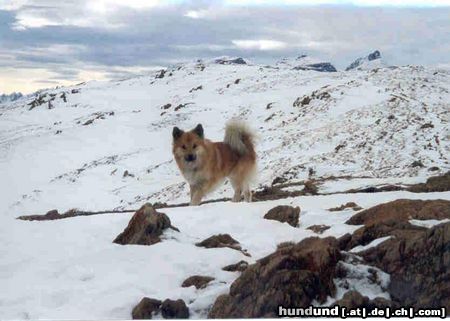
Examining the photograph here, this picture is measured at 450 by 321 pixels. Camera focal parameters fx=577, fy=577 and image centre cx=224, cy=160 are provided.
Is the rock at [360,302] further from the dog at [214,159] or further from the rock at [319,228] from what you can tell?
the dog at [214,159]

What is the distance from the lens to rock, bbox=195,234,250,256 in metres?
6.49

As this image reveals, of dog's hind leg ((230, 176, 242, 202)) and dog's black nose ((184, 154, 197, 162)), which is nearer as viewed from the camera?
dog's black nose ((184, 154, 197, 162))

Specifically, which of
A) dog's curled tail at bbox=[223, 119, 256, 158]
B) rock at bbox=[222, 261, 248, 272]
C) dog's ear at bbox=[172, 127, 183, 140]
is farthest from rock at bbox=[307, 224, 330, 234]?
dog's curled tail at bbox=[223, 119, 256, 158]

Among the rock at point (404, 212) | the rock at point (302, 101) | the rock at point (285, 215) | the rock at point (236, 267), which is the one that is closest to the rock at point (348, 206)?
the rock at point (285, 215)

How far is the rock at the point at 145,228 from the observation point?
262 inches

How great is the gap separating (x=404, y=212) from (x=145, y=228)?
3.03 metres

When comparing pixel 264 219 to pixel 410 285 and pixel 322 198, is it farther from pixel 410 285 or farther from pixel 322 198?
pixel 410 285

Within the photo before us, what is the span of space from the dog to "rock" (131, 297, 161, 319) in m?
4.68

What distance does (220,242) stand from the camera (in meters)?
6.58

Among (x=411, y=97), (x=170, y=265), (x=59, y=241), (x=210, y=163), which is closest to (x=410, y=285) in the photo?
(x=170, y=265)

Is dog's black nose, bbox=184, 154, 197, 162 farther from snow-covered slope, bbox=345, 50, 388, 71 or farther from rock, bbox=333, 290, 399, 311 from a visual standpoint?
rock, bbox=333, 290, 399, 311

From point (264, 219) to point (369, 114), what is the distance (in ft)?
41.7

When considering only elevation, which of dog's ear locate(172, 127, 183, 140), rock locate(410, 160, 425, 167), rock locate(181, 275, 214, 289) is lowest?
rock locate(181, 275, 214, 289)

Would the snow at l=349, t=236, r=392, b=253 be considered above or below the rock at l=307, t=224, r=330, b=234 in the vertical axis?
above
